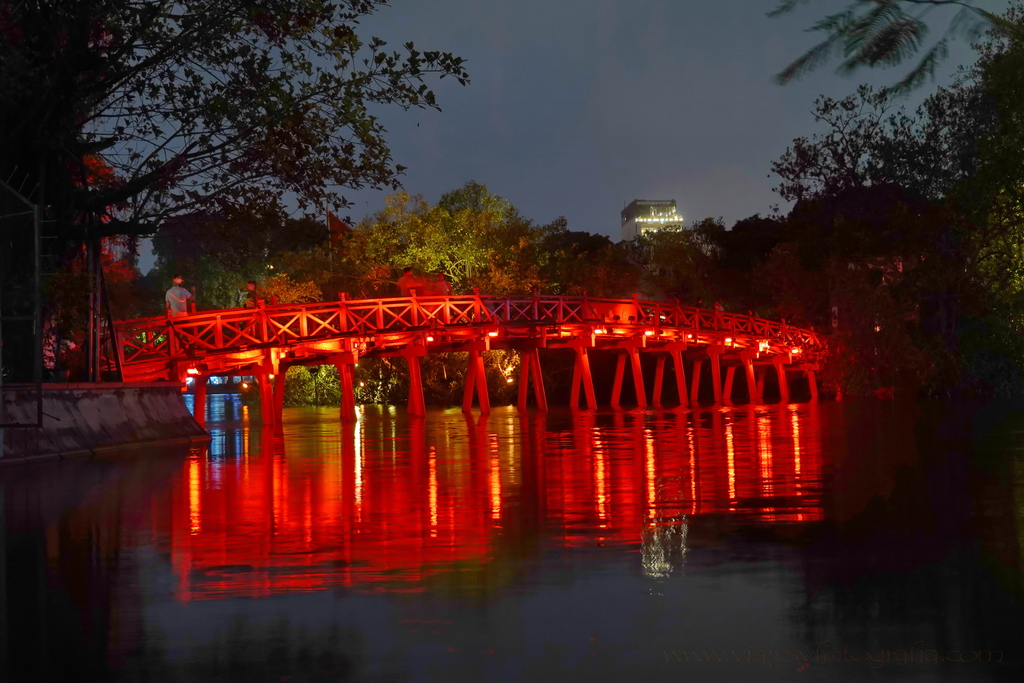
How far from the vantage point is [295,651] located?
5.43 meters

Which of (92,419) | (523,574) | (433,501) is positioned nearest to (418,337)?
(92,419)

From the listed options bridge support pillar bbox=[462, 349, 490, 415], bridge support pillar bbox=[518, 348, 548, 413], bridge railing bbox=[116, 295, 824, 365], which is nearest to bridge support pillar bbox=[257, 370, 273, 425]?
bridge railing bbox=[116, 295, 824, 365]

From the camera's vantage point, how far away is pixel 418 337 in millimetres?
37719

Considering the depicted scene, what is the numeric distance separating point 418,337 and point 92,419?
62.0 ft

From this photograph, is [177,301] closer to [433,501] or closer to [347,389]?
[347,389]

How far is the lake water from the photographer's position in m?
5.24

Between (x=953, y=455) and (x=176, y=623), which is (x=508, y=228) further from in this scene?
(x=176, y=623)

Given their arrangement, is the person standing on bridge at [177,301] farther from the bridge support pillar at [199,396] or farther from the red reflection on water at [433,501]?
the red reflection on water at [433,501]

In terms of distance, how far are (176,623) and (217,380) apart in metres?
116

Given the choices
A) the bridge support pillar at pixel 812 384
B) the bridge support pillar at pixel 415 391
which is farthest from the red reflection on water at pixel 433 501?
the bridge support pillar at pixel 812 384

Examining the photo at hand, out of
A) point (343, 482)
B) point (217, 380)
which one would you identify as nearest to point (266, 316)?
point (343, 482)

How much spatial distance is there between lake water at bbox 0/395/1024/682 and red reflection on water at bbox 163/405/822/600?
0.04 m

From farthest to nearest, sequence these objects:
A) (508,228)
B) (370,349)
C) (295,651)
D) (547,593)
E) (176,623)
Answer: (508,228)
(370,349)
(547,593)
(176,623)
(295,651)

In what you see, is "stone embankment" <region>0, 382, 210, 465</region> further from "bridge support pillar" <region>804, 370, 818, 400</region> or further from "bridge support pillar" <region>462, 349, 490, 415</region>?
"bridge support pillar" <region>804, 370, 818, 400</region>
